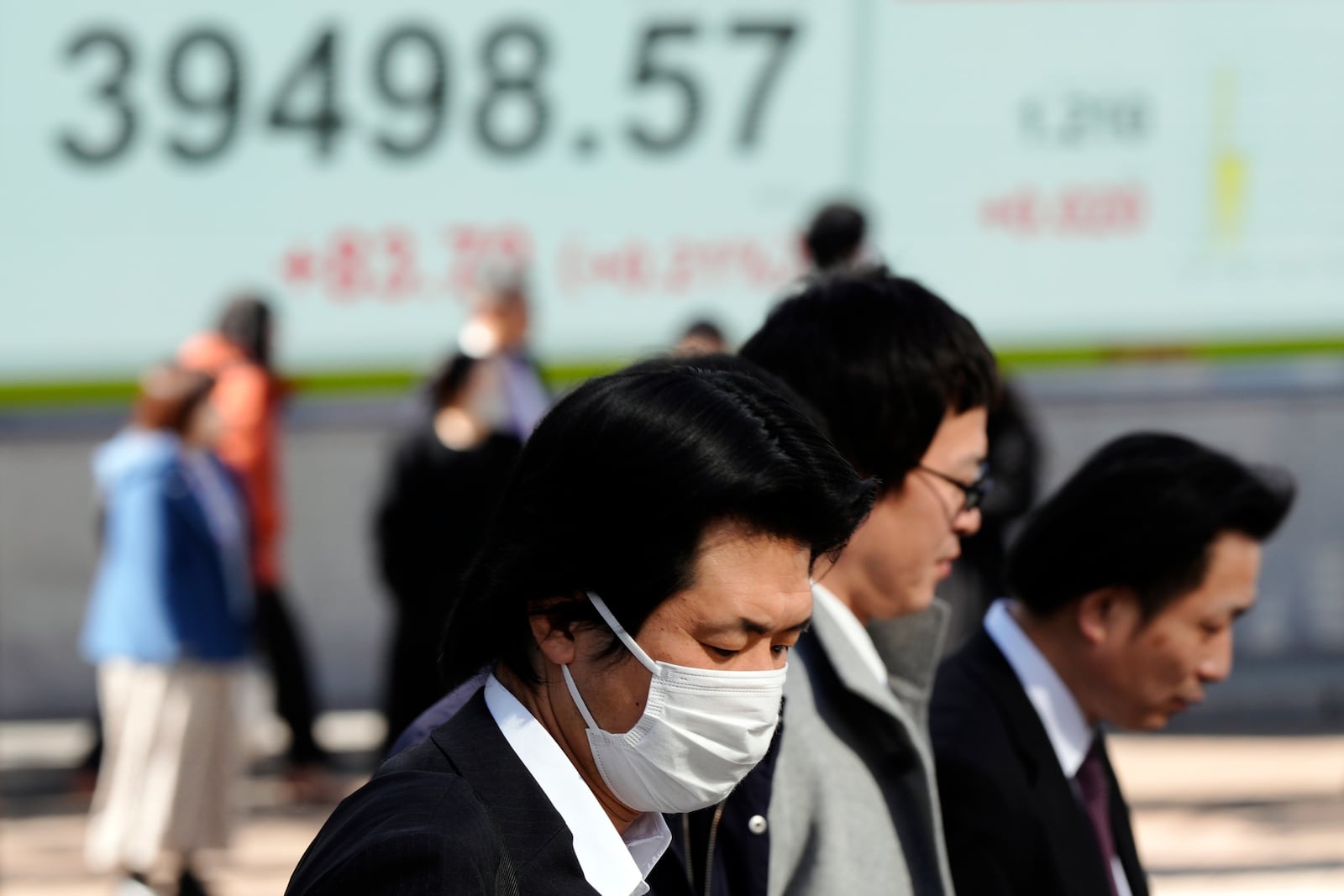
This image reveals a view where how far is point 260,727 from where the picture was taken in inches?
331

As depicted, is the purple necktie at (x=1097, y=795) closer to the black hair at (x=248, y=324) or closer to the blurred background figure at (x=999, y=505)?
the blurred background figure at (x=999, y=505)

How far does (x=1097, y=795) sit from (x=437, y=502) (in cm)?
322

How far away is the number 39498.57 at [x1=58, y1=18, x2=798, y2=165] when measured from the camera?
8273 millimetres

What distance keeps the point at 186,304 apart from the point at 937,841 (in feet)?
21.0

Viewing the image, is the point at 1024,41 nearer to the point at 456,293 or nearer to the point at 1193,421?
the point at 1193,421

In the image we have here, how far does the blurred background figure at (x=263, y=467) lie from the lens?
7453mm

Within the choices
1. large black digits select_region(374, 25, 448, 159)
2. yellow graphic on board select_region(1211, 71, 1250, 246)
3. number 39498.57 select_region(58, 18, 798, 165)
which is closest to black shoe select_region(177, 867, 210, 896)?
number 39498.57 select_region(58, 18, 798, 165)

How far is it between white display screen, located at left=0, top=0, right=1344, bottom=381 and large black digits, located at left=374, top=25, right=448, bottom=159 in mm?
→ 13

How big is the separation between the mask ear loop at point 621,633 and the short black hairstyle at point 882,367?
2.57 feet

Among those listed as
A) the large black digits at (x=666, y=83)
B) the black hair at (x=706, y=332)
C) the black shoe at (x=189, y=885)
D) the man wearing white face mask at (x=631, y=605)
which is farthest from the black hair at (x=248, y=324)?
the man wearing white face mask at (x=631, y=605)

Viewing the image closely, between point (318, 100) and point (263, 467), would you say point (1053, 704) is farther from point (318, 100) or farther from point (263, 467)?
point (318, 100)

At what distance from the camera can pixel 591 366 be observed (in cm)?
864

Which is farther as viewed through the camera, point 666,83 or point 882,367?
point 666,83

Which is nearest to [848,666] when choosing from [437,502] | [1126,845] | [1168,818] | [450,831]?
[1126,845]
